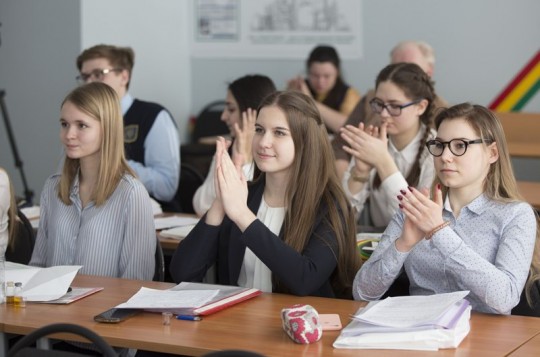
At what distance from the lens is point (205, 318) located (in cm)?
269

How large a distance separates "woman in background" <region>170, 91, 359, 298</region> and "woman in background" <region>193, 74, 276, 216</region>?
1071 mm

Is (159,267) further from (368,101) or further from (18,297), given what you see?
(368,101)

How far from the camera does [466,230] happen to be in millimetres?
2928

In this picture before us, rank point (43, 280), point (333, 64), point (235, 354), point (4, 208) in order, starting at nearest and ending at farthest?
point (235, 354), point (43, 280), point (4, 208), point (333, 64)

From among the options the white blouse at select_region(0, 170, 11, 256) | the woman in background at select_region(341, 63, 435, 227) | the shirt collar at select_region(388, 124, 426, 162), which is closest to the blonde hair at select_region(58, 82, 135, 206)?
the white blouse at select_region(0, 170, 11, 256)

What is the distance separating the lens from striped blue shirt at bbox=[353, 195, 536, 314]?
2.71 m

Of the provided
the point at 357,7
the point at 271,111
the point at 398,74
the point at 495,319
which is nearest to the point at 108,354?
the point at 495,319

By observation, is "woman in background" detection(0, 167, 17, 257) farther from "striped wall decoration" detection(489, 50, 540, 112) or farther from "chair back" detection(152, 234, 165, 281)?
"striped wall decoration" detection(489, 50, 540, 112)

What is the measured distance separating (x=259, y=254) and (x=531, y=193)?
2136 mm

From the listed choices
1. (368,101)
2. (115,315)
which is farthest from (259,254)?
(368,101)

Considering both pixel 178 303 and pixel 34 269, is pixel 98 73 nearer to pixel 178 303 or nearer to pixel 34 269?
pixel 34 269

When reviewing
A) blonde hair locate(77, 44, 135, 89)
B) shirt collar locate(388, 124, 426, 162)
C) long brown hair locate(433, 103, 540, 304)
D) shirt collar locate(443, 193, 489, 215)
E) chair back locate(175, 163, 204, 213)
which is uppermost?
blonde hair locate(77, 44, 135, 89)

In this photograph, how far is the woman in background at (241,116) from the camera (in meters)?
4.41

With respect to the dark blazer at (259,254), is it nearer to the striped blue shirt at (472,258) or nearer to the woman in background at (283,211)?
the woman in background at (283,211)
